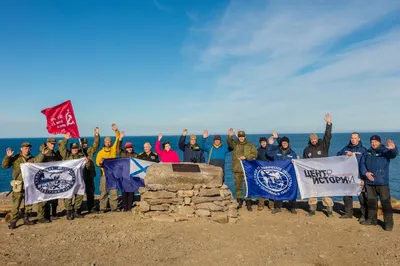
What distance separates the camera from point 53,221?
29.5ft

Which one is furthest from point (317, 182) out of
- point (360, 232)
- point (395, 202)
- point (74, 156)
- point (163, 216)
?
point (74, 156)

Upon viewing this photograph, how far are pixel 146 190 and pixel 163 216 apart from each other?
1033mm

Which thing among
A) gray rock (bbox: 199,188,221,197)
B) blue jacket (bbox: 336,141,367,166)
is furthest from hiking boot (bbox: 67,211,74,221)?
blue jacket (bbox: 336,141,367,166)

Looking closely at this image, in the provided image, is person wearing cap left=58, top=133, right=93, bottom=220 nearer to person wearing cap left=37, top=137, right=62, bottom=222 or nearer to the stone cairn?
Answer: person wearing cap left=37, top=137, right=62, bottom=222

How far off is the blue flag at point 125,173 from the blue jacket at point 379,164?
24.9 ft

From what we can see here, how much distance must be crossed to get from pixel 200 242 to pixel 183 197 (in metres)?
2.02

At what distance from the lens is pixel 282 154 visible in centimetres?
1026

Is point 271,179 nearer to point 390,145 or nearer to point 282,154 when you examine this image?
point 282,154

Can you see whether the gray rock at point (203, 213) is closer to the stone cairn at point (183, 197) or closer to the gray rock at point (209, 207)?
the stone cairn at point (183, 197)

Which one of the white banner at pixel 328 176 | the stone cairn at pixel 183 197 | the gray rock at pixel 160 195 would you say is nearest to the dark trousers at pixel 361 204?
the white banner at pixel 328 176

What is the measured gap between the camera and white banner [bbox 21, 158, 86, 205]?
28.3ft

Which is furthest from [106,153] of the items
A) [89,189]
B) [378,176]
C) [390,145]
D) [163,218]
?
[390,145]

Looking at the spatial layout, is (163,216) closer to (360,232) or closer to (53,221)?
(53,221)

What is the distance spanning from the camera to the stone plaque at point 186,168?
933 centimetres
